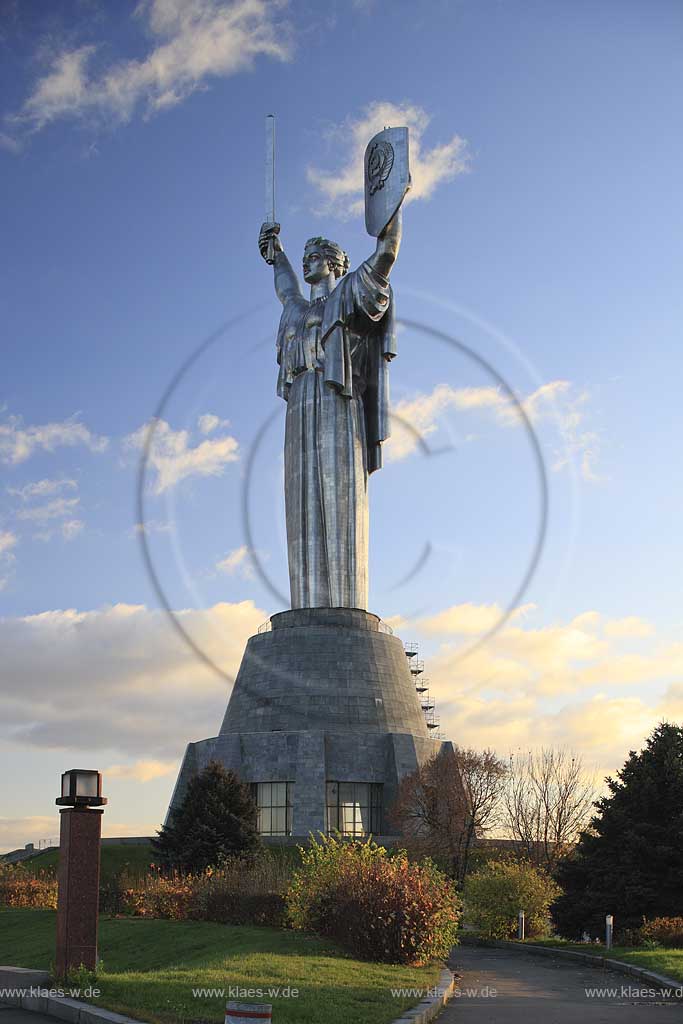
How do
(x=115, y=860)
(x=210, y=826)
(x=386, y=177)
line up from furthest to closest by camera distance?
(x=386, y=177)
(x=115, y=860)
(x=210, y=826)

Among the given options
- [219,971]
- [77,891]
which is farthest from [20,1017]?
[219,971]

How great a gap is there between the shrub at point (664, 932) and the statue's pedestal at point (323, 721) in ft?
85.6

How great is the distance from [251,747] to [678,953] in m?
33.7

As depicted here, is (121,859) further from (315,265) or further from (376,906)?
(315,265)

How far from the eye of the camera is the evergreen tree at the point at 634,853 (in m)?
25.0

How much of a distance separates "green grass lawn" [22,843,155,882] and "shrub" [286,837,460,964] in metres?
20.4

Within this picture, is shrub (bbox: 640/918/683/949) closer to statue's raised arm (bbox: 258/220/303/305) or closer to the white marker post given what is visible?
the white marker post

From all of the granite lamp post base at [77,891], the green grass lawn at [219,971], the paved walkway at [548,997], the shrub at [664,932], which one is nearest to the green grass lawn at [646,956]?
the paved walkway at [548,997]

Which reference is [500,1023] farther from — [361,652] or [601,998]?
[361,652]

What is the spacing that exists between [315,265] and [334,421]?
939 centimetres

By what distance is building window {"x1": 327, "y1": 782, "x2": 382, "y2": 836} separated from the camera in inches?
2036

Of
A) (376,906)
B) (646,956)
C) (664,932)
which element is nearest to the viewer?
(376,906)

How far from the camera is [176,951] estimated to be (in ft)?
68.1

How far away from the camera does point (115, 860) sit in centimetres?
4491
